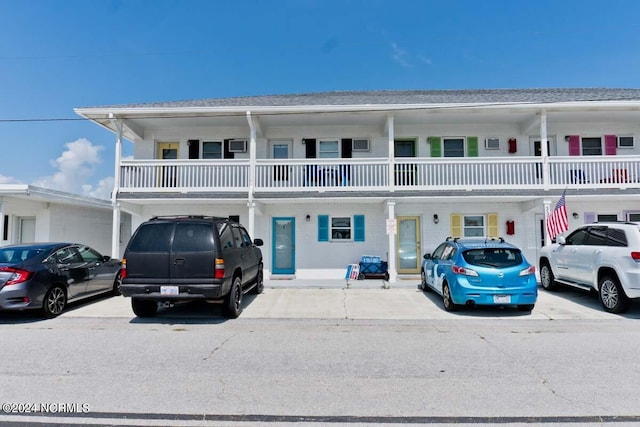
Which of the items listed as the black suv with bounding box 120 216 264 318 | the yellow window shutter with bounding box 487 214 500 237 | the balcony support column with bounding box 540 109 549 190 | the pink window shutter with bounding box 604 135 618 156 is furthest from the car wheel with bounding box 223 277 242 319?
the pink window shutter with bounding box 604 135 618 156

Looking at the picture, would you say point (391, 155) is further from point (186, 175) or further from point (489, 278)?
point (186, 175)

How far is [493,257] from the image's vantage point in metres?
8.32

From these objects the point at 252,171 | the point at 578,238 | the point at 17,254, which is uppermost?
the point at 252,171

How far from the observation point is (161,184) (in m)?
13.6

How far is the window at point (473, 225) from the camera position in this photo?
559 inches

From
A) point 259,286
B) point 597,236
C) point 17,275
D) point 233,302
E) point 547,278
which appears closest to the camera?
point 17,275

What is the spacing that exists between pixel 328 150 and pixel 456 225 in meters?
5.45

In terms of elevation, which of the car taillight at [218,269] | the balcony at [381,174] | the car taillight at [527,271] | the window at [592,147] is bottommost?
the car taillight at [527,271]

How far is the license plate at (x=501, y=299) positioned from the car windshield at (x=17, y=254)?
955 cm

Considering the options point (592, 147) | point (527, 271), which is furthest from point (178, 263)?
point (592, 147)

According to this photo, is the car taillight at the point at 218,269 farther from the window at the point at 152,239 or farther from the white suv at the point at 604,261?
the white suv at the point at 604,261

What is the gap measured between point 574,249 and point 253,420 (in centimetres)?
922

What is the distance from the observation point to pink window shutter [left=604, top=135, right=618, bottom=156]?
14.4 metres

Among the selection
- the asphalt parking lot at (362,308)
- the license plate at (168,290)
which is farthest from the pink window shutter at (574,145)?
the license plate at (168,290)
